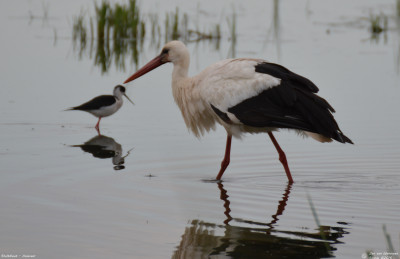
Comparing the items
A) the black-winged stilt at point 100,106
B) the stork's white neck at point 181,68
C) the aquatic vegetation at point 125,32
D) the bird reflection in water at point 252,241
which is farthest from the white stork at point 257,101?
the aquatic vegetation at point 125,32

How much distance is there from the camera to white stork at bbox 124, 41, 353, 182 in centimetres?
755

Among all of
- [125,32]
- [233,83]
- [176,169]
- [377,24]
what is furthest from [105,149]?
[377,24]

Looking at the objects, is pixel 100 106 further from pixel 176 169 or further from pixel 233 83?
pixel 233 83

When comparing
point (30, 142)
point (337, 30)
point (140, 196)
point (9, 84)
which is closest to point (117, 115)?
point (9, 84)

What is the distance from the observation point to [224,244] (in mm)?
5832

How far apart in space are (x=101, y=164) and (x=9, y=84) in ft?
14.8

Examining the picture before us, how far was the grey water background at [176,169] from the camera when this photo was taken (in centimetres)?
591

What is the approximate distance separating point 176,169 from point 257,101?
1.16 m

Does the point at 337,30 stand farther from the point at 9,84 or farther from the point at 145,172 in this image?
the point at 145,172

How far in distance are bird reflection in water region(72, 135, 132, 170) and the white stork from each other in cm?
87

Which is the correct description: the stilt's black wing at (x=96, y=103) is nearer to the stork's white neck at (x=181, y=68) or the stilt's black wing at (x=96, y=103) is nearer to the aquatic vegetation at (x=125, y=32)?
the stork's white neck at (x=181, y=68)

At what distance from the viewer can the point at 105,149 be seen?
929cm

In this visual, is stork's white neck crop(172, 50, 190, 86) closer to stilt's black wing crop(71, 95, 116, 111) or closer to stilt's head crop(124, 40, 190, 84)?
stilt's head crop(124, 40, 190, 84)

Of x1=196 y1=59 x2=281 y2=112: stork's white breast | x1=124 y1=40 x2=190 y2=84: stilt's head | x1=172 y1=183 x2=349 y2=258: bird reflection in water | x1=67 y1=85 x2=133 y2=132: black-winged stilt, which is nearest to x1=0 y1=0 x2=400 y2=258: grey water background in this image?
x1=172 y1=183 x2=349 y2=258: bird reflection in water
